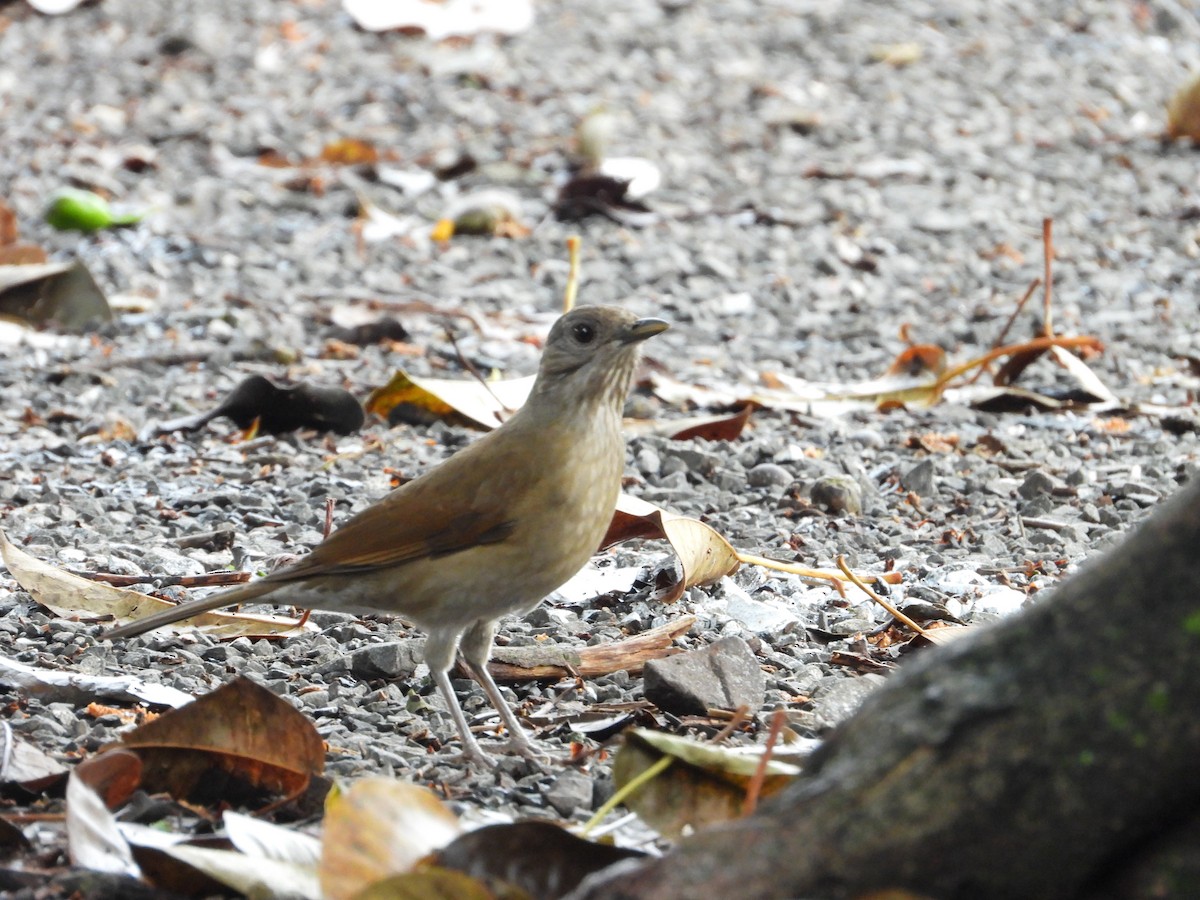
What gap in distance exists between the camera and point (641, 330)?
4711 millimetres

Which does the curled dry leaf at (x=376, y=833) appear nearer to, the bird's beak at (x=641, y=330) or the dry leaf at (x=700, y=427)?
the bird's beak at (x=641, y=330)

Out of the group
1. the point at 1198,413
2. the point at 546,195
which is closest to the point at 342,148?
the point at 546,195

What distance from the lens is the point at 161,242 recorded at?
967 centimetres

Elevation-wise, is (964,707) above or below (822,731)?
above

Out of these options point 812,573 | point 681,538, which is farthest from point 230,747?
point 812,573

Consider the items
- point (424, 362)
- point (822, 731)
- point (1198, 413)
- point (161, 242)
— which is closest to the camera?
point (822, 731)

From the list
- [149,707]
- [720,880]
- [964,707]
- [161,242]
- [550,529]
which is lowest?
[161,242]

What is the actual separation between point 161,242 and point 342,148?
199 cm

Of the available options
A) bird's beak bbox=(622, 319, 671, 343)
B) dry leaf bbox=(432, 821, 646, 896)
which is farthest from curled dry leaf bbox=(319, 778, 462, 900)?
bird's beak bbox=(622, 319, 671, 343)

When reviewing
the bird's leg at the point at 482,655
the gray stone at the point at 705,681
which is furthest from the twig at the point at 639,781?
the bird's leg at the point at 482,655

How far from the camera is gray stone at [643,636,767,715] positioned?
396 cm

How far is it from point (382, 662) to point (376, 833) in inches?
66.2

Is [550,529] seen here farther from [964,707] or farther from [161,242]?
[161,242]

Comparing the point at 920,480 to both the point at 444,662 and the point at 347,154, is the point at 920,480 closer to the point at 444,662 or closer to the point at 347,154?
the point at 444,662
